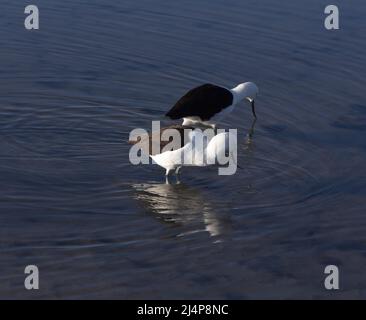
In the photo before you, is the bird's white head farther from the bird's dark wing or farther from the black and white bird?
the bird's dark wing

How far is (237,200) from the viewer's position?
38.1 ft

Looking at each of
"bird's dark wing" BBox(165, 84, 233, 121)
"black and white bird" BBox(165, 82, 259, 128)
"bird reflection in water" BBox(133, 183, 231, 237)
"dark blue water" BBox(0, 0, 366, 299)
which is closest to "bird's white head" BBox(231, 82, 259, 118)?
"black and white bird" BBox(165, 82, 259, 128)

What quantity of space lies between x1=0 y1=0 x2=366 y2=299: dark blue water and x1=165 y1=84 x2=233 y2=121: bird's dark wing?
2.04 feet

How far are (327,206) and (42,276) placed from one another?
3.93 meters

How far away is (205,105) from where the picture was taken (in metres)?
13.7

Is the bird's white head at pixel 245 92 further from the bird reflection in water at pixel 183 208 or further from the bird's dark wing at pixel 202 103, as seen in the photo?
the bird reflection in water at pixel 183 208

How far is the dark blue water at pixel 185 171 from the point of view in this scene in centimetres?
984

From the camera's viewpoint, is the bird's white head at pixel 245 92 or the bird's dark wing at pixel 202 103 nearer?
the bird's dark wing at pixel 202 103

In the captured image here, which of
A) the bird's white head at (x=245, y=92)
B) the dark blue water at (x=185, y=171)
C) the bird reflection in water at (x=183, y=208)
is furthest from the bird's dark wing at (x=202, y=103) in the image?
the bird reflection in water at (x=183, y=208)

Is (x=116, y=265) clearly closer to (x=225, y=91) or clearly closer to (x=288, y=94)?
(x=225, y=91)

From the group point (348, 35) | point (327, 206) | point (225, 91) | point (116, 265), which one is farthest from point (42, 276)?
point (348, 35)

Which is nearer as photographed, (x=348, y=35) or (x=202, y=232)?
(x=202, y=232)

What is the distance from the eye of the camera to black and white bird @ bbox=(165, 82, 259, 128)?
1352 centimetres

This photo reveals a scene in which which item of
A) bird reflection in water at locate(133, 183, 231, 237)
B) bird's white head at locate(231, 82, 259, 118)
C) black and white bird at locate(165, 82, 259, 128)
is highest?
bird's white head at locate(231, 82, 259, 118)
